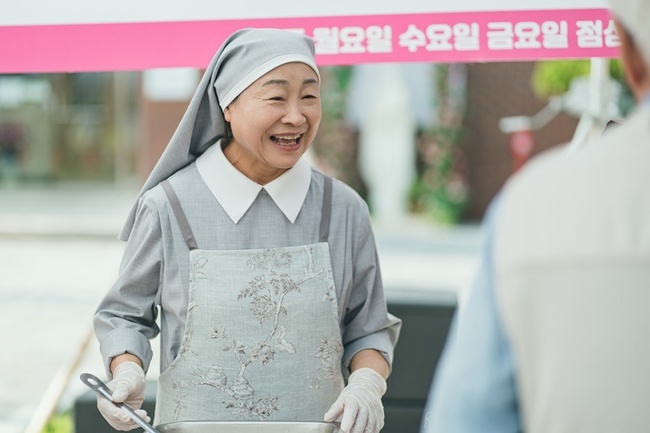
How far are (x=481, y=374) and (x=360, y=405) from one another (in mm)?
885

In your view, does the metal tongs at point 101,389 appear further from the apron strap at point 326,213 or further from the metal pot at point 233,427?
the apron strap at point 326,213

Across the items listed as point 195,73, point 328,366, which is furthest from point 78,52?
point 195,73

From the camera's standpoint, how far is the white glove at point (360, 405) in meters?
1.90

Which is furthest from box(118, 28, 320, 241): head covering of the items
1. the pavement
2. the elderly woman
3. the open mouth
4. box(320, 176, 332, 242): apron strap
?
the pavement

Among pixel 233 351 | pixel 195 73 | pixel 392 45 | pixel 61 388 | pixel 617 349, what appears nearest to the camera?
pixel 617 349

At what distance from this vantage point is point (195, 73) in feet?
38.0

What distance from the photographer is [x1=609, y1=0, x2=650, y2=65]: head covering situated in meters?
1.06

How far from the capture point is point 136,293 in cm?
209

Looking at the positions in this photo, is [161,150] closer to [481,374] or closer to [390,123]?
[390,123]

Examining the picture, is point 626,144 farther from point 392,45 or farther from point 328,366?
point 392,45

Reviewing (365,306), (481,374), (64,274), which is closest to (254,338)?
(365,306)

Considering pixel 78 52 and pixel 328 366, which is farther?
pixel 78 52

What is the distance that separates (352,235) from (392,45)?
21.8 inches

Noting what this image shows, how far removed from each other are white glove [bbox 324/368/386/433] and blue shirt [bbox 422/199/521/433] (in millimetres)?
809
